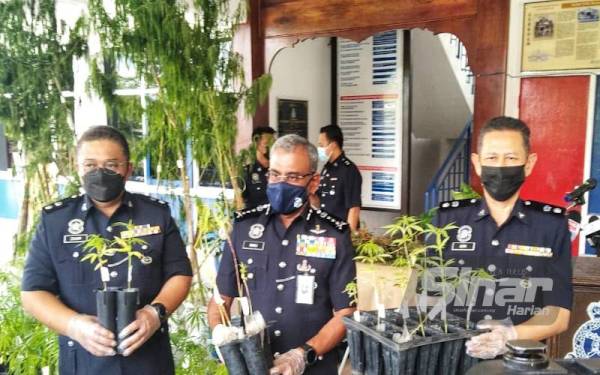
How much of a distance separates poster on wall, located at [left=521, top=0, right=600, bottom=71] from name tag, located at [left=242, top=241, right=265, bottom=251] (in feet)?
9.22

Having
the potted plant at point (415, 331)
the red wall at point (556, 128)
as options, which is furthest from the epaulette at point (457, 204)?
the red wall at point (556, 128)

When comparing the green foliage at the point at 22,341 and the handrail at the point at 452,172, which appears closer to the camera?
the green foliage at the point at 22,341

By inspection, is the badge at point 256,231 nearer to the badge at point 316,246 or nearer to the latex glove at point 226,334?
the badge at point 316,246

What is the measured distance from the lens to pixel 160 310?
159 centimetres

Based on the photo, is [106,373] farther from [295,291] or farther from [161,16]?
[161,16]

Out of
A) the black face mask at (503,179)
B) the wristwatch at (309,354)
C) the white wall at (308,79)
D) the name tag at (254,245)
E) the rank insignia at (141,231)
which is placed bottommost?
the wristwatch at (309,354)

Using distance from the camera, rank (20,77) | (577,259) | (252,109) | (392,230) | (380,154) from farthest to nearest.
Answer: (380,154), (252,109), (20,77), (577,259), (392,230)

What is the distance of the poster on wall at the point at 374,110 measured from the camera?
5.36m

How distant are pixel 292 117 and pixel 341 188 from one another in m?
1.31

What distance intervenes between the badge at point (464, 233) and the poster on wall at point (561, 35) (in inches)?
98.5

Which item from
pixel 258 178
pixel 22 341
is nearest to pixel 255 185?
pixel 258 178

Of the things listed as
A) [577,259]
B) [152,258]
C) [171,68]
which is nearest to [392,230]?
[152,258]

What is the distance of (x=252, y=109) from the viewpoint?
318cm

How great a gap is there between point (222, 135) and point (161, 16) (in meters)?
0.71
